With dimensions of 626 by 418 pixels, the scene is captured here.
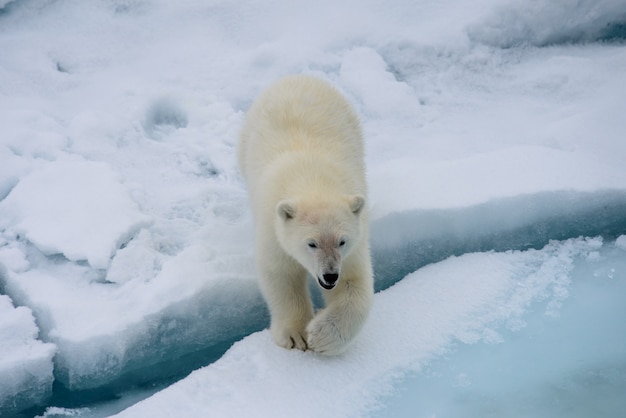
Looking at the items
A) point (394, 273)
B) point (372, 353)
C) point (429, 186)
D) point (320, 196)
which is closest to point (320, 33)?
point (429, 186)

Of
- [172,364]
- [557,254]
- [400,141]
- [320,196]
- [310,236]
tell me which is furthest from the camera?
[400,141]

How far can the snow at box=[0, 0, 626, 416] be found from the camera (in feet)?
11.0

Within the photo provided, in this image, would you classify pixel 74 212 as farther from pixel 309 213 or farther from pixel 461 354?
pixel 461 354

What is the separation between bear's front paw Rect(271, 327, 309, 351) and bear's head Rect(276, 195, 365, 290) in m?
0.37

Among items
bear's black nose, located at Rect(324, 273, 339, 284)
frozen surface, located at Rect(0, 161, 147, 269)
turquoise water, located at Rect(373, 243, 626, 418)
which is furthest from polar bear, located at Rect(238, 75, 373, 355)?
frozen surface, located at Rect(0, 161, 147, 269)

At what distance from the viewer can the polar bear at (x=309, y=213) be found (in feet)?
10.4

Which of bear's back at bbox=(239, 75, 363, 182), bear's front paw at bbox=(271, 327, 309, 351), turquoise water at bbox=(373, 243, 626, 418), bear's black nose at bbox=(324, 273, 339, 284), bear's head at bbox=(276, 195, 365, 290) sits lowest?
turquoise water at bbox=(373, 243, 626, 418)

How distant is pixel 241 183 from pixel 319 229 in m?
1.79

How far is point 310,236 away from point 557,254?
1.77 meters

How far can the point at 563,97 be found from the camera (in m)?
5.67

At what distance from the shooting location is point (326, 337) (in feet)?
10.4

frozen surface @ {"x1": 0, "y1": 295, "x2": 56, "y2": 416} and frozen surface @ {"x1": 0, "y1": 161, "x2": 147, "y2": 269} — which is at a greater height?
frozen surface @ {"x1": 0, "y1": 161, "x2": 147, "y2": 269}

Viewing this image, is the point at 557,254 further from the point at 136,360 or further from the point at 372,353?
the point at 136,360

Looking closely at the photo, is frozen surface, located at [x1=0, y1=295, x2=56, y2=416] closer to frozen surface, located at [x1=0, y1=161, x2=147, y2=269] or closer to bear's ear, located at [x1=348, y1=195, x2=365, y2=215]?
frozen surface, located at [x1=0, y1=161, x2=147, y2=269]
